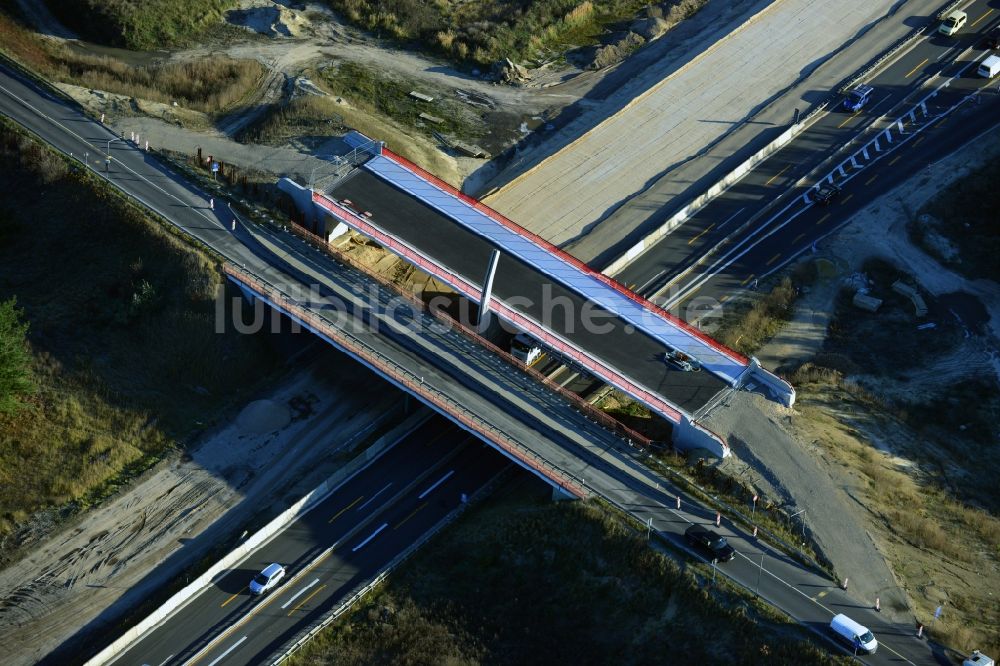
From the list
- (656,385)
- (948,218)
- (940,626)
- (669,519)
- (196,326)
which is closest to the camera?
(940,626)

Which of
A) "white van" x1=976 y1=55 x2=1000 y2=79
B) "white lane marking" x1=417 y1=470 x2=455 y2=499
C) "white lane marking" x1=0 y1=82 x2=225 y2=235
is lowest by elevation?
"white lane marking" x1=417 y1=470 x2=455 y2=499

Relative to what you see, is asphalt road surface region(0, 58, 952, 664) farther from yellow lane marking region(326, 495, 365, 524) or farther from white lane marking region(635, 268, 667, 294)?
white lane marking region(635, 268, 667, 294)

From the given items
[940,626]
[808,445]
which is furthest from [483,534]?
[940,626]

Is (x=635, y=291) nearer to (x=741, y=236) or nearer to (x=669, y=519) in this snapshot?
(x=741, y=236)

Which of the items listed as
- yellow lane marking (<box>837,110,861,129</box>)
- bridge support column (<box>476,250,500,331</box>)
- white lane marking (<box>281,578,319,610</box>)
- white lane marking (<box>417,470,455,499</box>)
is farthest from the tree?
yellow lane marking (<box>837,110,861,129</box>)

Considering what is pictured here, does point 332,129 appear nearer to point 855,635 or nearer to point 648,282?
point 648,282

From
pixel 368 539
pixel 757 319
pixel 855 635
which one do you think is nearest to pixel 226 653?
pixel 368 539
